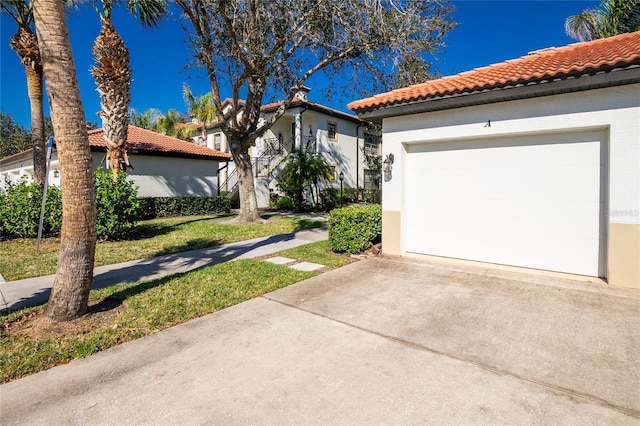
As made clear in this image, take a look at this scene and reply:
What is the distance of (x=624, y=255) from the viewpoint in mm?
5215

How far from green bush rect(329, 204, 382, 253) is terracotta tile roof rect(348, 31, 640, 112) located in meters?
2.42

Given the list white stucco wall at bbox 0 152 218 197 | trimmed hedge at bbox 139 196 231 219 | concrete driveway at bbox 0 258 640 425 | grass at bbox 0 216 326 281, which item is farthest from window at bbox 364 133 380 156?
concrete driveway at bbox 0 258 640 425

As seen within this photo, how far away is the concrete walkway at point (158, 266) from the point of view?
543 cm

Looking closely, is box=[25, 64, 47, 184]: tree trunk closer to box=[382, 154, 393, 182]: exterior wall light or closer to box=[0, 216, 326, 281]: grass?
box=[0, 216, 326, 281]: grass

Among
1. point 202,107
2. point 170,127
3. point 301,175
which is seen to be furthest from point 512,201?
point 170,127

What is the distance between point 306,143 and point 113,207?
1555cm

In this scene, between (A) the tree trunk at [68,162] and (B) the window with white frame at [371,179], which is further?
(B) the window with white frame at [371,179]

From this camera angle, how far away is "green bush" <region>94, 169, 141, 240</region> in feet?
31.4

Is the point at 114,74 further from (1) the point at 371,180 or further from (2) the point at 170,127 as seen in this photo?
(1) the point at 371,180

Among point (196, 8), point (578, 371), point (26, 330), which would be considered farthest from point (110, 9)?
point (578, 371)

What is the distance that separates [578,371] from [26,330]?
19.1 feet

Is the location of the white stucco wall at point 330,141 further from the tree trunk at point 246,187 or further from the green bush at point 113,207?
the green bush at point 113,207

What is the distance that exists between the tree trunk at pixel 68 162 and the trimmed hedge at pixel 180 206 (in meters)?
12.0

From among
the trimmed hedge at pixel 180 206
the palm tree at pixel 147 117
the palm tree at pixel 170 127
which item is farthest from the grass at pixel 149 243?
the palm tree at pixel 147 117
